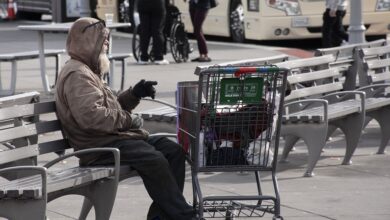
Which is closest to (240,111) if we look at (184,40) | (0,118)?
(0,118)

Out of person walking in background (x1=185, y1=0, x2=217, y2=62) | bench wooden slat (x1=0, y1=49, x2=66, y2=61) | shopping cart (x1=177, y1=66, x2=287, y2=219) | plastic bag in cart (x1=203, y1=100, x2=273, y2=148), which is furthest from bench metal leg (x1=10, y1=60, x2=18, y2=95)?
plastic bag in cart (x1=203, y1=100, x2=273, y2=148)

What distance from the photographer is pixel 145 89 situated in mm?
6562

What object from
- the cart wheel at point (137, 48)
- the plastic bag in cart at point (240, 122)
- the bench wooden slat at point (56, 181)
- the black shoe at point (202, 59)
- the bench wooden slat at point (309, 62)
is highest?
the plastic bag in cart at point (240, 122)

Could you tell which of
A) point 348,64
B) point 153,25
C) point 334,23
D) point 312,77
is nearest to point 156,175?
point 312,77

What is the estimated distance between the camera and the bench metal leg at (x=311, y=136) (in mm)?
8516

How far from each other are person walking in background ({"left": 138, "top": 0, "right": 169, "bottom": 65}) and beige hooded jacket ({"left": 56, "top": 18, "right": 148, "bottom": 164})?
32.6 ft

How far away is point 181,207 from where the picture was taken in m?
6.30

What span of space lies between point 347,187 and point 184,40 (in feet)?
30.8

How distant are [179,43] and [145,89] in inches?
422

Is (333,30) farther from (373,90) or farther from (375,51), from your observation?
(373,90)

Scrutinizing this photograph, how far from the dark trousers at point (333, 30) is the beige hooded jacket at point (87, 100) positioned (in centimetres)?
1151

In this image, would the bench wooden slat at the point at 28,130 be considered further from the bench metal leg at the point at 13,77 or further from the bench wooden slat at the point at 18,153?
the bench metal leg at the point at 13,77

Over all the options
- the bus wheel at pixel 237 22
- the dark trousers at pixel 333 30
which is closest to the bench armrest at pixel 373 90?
the dark trousers at pixel 333 30

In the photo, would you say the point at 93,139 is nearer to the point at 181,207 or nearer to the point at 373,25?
the point at 181,207
